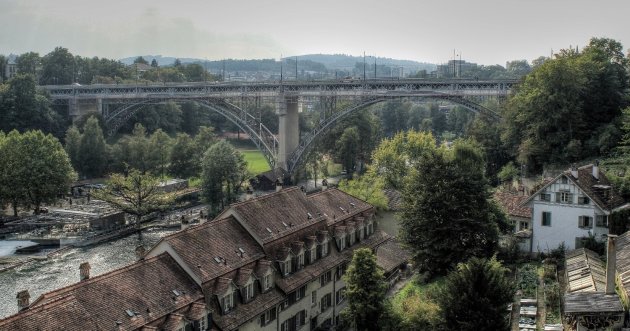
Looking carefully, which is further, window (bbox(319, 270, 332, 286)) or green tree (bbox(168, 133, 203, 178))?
green tree (bbox(168, 133, 203, 178))

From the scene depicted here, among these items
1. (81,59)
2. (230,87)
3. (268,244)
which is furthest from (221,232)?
(81,59)

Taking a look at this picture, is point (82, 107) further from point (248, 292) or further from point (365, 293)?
point (365, 293)

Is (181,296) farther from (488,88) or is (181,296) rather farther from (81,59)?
(81,59)

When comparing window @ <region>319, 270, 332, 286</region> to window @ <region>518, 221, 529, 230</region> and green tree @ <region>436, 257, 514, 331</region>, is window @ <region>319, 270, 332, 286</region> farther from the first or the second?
window @ <region>518, 221, 529, 230</region>

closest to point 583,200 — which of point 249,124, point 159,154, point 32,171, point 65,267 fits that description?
point 65,267

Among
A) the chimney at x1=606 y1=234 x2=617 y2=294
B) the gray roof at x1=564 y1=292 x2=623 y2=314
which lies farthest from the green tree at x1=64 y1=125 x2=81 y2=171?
the chimney at x1=606 y1=234 x2=617 y2=294

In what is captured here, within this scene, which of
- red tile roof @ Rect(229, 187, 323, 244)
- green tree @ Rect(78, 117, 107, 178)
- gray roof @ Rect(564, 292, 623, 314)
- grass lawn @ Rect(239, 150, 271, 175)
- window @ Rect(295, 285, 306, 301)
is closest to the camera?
gray roof @ Rect(564, 292, 623, 314)
